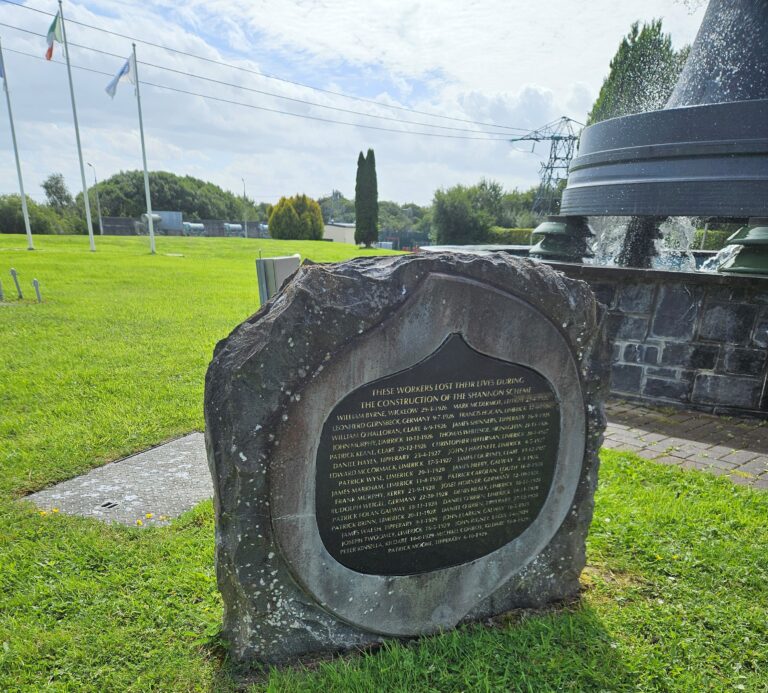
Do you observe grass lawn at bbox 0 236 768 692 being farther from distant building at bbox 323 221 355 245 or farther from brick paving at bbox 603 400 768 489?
distant building at bbox 323 221 355 245

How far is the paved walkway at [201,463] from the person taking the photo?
133 inches

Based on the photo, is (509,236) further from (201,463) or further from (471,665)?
(471,665)

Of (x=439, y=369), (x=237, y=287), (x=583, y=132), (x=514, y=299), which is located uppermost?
(x=583, y=132)

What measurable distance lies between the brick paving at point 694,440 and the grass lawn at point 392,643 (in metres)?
0.23

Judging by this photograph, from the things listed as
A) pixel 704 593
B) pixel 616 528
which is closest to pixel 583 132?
pixel 616 528

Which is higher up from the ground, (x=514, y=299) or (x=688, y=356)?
(x=514, y=299)

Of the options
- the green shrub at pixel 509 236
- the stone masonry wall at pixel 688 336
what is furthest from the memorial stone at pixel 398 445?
the green shrub at pixel 509 236

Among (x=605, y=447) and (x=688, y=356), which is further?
(x=688, y=356)

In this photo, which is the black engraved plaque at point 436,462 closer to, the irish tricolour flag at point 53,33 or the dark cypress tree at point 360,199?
the irish tricolour flag at point 53,33

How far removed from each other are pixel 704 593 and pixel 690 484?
3.75 feet

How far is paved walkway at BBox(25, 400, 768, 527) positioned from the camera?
3.38 m

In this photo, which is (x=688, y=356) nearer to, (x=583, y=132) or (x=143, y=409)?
(x=583, y=132)

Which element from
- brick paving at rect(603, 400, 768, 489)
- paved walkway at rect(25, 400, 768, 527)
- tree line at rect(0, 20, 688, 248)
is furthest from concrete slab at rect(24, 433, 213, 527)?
tree line at rect(0, 20, 688, 248)

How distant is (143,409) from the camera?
16.3 ft
